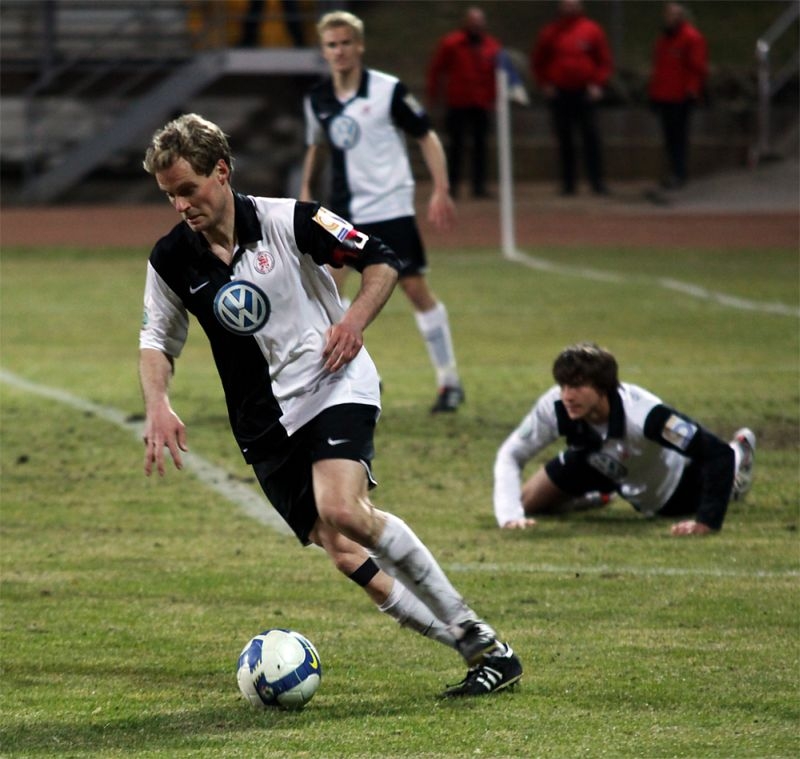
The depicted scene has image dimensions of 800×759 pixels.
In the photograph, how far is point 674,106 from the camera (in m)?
22.8

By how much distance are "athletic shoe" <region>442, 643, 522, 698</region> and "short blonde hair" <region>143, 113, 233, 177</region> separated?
5.37 feet

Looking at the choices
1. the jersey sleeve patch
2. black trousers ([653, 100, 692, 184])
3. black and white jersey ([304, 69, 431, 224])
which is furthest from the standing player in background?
black trousers ([653, 100, 692, 184])

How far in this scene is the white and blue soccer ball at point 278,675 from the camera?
4.88 meters

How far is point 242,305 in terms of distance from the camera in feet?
16.3

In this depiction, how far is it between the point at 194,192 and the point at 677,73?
18567 mm

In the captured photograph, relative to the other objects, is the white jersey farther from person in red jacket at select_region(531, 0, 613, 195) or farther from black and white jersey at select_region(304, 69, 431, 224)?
person in red jacket at select_region(531, 0, 613, 195)

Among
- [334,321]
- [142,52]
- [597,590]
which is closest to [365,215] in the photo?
[597,590]

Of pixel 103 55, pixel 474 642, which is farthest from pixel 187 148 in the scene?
pixel 103 55

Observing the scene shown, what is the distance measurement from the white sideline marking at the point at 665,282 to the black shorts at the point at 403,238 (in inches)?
206

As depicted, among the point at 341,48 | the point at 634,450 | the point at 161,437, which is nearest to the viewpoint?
the point at 161,437

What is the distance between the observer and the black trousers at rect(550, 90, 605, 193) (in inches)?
894

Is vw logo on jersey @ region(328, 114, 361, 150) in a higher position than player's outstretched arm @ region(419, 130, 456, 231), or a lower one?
higher

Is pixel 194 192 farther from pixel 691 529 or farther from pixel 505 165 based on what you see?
pixel 505 165

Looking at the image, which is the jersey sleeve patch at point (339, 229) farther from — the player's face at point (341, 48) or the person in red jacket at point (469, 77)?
the person in red jacket at point (469, 77)
